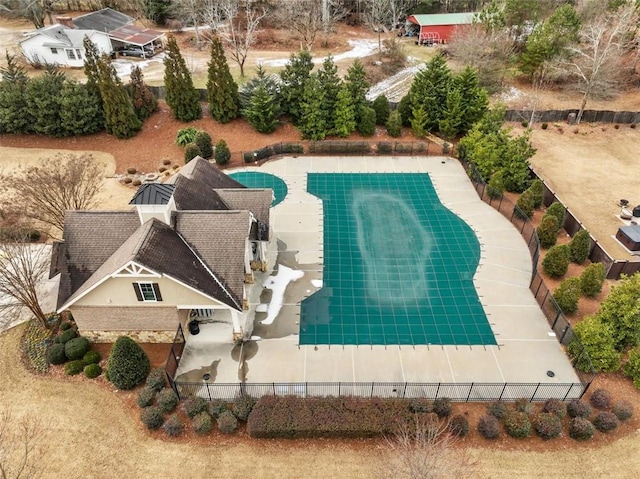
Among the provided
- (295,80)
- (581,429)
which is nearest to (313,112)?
(295,80)

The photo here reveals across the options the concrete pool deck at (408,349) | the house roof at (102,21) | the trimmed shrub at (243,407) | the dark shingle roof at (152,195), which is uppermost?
the house roof at (102,21)

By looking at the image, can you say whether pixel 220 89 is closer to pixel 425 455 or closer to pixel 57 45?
pixel 57 45

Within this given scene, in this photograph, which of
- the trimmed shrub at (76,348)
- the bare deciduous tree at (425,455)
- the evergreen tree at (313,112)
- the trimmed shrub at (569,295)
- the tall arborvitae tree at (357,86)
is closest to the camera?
the bare deciduous tree at (425,455)

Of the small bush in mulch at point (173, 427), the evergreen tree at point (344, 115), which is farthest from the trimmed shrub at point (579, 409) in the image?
the evergreen tree at point (344, 115)

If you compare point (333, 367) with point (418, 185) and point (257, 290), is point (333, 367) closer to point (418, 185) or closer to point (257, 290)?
point (257, 290)

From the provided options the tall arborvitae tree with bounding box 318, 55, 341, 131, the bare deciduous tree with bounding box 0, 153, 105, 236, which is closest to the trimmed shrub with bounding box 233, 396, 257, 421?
the bare deciduous tree with bounding box 0, 153, 105, 236

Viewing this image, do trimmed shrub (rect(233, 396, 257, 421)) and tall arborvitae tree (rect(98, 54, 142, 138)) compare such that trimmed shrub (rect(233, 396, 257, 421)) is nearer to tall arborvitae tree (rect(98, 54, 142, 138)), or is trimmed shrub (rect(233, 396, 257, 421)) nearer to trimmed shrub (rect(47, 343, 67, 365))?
trimmed shrub (rect(47, 343, 67, 365))

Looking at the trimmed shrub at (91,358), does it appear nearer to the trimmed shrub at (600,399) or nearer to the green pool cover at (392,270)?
the green pool cover at (392,270)
